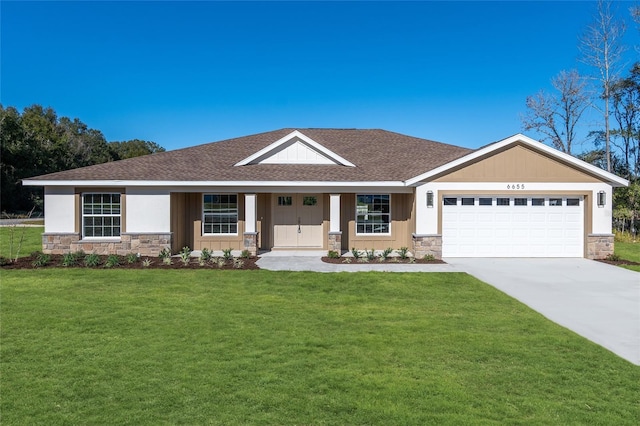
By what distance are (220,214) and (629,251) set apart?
16.9 metres

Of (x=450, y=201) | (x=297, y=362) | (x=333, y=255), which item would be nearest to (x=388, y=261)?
(x=333, y=255)

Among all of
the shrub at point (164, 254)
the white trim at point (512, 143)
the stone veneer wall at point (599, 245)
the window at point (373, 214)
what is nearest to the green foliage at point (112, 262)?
the shrub at point (164, 254)

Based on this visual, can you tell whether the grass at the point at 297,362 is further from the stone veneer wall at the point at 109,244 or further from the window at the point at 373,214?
the window at the point at 373,214

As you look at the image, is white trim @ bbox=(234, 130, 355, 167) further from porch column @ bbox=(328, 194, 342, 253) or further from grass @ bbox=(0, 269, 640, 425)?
grass @ bbox=(0, 269, 640, 425)

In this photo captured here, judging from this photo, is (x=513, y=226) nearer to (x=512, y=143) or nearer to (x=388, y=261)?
(x=512, y=143)

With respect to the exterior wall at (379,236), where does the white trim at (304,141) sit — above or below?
above

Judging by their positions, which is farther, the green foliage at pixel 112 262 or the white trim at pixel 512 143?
the white trim at pixel 512 143

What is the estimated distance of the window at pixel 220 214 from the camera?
15455mm

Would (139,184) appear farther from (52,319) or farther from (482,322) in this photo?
(482,322)

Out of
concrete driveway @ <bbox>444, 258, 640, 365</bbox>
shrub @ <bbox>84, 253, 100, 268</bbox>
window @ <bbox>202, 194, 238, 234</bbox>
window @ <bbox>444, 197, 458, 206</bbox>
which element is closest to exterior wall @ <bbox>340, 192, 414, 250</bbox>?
window @ <bbox>444, 197, 458, 206</bbox>

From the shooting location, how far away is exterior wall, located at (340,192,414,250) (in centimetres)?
1561

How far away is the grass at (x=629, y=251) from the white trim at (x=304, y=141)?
33.2 feet

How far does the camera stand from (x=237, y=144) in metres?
19.2

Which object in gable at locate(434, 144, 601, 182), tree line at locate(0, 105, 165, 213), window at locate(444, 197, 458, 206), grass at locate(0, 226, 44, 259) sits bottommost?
grass at locate(0, 226, 44, 259)
